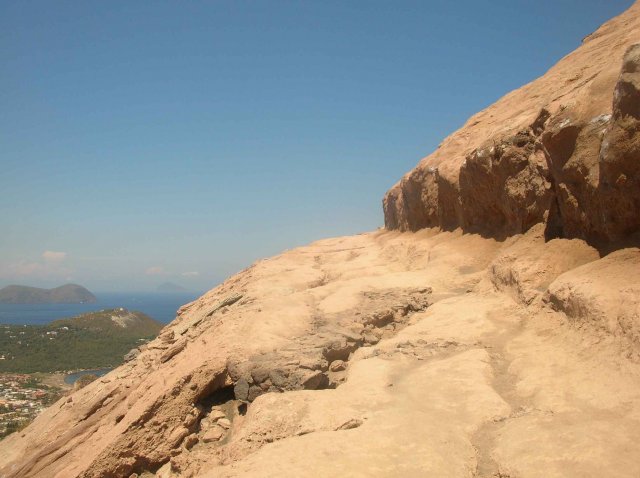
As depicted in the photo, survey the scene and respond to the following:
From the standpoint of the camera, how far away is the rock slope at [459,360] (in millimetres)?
5277

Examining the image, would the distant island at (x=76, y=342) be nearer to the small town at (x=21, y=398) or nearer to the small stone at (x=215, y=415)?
the small town at (x=21, y=398)

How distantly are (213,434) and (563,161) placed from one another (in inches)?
360

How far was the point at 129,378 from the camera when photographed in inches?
522

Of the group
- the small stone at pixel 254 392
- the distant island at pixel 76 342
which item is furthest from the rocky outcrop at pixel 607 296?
the distant island at pixel 76 342

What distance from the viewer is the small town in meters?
31.5

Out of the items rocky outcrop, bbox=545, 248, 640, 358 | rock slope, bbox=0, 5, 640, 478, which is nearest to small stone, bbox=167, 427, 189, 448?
rock slope, bbox=0, 5, 640, 478

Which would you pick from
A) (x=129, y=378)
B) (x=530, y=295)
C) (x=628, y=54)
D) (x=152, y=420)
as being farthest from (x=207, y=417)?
(x=628, y=54)

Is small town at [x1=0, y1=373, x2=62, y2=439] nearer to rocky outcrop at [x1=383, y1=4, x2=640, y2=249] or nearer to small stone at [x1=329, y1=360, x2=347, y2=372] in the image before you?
small stone at [x1=329, y1=360, x2=347, y2=372]

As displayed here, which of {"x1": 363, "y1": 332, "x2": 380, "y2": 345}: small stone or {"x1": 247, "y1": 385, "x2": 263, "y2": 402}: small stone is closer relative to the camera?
{"x1": 247, "y1": 385, "x2": 263, "y2": 402}: small stone

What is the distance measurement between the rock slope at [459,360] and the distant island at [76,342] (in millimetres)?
45656

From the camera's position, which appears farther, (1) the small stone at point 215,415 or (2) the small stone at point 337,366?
(2) the small stone at point 337,366

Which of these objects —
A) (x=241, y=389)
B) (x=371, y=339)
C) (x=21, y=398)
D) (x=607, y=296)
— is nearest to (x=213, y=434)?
(x=241, y=389)

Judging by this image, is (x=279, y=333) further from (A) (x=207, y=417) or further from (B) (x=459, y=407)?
(B) (x=459, y=407)

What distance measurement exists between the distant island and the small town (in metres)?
7.73
